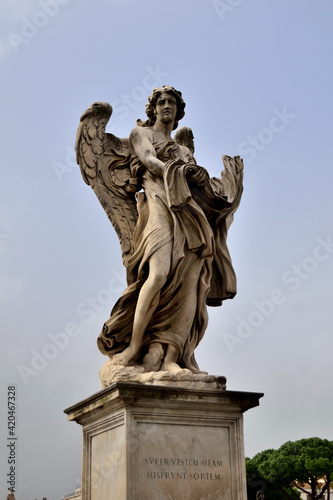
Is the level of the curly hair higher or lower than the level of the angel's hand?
higher

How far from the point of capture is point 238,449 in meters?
7.06

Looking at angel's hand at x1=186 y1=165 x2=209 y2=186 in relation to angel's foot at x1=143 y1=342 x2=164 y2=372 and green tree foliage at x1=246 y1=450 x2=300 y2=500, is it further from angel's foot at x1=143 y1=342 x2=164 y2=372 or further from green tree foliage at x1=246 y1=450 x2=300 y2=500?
green tree foliage at x1=246 y1=450 x2=300 y2=500

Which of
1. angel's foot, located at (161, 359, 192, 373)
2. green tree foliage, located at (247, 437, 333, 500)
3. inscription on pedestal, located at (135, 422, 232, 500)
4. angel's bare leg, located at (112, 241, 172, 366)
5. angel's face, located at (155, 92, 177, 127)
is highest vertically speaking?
angel's face, located at (155, 92, 177, 127)

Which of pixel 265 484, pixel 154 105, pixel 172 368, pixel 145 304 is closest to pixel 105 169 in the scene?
pixel 154 105

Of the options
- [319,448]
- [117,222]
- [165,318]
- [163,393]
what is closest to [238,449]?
[163,393]

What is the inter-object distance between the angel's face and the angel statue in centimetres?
1

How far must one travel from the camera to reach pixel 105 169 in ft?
27.9

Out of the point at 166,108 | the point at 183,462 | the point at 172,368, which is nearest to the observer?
the point at 183,462

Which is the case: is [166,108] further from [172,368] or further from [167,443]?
[167,443]

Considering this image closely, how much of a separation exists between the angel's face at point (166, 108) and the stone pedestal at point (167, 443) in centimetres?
352

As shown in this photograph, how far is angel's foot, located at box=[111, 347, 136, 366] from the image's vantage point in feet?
24.0

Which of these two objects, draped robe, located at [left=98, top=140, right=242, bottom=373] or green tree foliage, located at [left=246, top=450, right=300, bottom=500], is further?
green tree foliage, located at [left=246, top=450, right=300, bottom=500]

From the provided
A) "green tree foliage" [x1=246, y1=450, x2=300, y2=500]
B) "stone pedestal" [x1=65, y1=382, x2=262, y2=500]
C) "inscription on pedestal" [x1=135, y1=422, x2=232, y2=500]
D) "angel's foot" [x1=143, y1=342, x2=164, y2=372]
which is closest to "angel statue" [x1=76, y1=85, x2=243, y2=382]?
"angel's foot" [x1=143, y1=342, x2=164, y2=372]

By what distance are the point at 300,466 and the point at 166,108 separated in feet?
123
